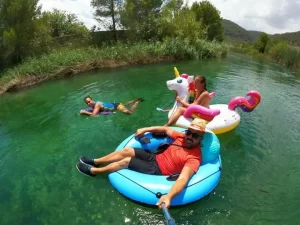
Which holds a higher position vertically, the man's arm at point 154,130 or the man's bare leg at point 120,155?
the man's arm at point 154,130

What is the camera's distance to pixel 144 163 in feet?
14.8

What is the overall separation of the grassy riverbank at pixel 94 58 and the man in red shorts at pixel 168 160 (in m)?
8.45

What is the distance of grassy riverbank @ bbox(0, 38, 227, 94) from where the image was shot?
1262 cm

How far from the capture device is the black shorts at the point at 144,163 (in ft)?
14.6

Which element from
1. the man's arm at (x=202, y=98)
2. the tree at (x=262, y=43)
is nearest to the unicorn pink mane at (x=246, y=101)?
the man's arm at (x=202, y=98)

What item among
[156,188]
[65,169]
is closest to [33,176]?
[65,169]

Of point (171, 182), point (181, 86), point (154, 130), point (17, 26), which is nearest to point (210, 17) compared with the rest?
point (17, 26)

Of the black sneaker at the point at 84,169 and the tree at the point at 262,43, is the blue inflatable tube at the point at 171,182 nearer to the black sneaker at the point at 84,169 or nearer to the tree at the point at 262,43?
the black sneaker at the point at 84,169

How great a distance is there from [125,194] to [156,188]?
51 centimetres

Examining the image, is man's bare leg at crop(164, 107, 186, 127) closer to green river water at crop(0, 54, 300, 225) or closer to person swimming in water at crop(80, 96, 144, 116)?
green river water at crop(0, 54, 300, 225)

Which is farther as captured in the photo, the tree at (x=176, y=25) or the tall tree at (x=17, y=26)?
the tree at (x=176, y=25)

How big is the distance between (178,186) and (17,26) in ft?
44.6

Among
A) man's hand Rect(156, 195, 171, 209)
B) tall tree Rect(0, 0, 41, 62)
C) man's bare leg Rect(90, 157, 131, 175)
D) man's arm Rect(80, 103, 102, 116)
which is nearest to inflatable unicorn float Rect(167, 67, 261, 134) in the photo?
man's bare leg Rect(90, 157, 131, 175)

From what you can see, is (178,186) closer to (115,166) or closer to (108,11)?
(115,166)
